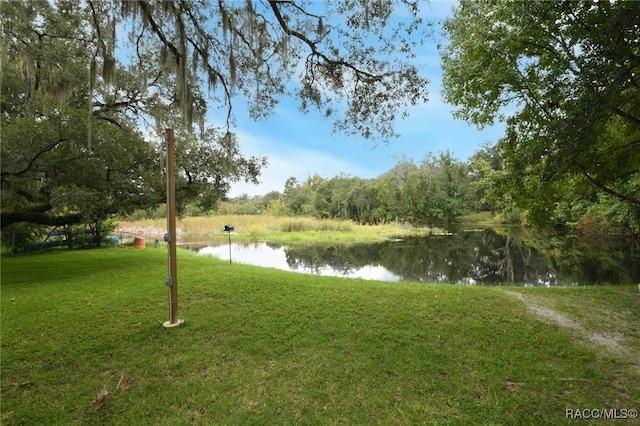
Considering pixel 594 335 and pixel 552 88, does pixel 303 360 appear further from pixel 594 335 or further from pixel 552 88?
pixel 552 88

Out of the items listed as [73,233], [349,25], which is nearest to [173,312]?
[349,25]

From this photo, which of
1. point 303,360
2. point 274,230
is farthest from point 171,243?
point 274,230

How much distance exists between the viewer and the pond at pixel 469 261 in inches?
354

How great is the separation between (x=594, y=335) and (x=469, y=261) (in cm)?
887

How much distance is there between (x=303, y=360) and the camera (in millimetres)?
2902

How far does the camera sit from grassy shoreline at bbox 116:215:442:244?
1822 centimetres

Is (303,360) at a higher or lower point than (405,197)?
lower

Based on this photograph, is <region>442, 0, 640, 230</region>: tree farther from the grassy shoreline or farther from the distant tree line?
the distant tree line

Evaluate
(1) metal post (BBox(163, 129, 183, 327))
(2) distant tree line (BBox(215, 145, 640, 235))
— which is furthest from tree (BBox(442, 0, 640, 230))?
(2) distant tree line (BBox(215, 145, 640, 235))

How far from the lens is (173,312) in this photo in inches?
144

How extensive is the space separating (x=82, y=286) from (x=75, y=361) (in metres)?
3.16

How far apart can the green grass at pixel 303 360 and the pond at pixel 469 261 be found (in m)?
4.30

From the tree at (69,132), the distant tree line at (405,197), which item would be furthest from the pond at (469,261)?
the distant tree line at (405,197)

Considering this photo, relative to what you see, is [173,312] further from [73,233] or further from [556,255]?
[556,255]
